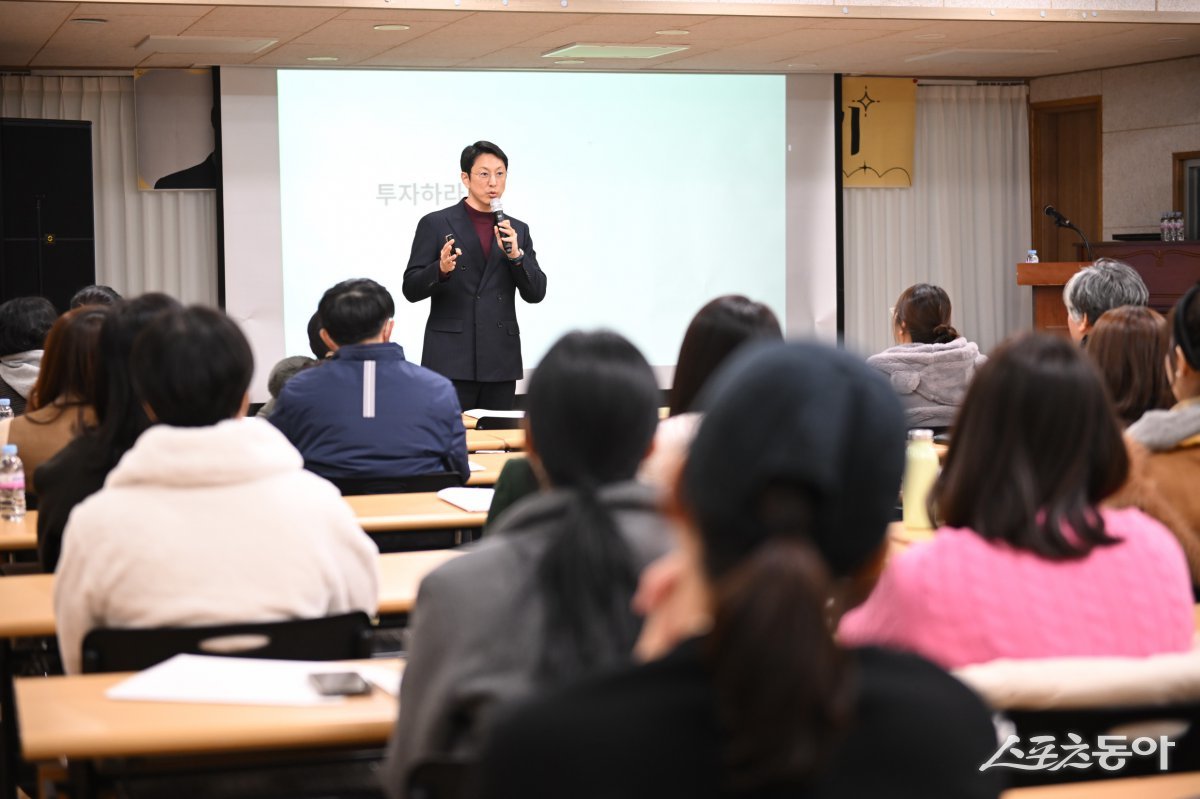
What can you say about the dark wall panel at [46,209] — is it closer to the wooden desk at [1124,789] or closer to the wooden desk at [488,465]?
the wooden desk at [488,465]

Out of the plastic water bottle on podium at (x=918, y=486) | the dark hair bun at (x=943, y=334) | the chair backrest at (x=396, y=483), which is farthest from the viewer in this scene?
the dark hair bun at (x=943, y=334)

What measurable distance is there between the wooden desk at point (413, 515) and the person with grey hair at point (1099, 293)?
7.07ft

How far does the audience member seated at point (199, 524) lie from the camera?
2277mm

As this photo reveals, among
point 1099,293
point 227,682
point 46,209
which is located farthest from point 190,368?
point 46,209

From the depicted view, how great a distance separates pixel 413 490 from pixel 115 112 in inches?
243

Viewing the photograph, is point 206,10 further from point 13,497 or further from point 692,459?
point 692,459

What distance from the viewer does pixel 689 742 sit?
0.94m

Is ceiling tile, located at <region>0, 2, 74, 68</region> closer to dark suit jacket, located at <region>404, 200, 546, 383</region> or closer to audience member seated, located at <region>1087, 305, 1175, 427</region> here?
dark suit jacket, located at <region>404, 200, 546, 383</region>

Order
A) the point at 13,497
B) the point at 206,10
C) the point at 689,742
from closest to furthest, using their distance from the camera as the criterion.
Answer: the point at 689,742, the point at 13,497, the point at 206,10

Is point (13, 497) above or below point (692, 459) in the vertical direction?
below

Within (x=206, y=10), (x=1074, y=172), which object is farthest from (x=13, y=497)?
(x=1074, y=172)

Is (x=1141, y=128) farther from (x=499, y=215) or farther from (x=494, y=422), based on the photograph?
(x=494, y=422)

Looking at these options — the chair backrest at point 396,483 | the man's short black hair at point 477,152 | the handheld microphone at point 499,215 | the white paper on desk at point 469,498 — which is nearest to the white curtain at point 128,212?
the man's short black hair at point 477,152

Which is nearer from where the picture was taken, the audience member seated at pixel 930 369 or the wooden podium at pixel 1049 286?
the audience member seated at pixel 930 369
